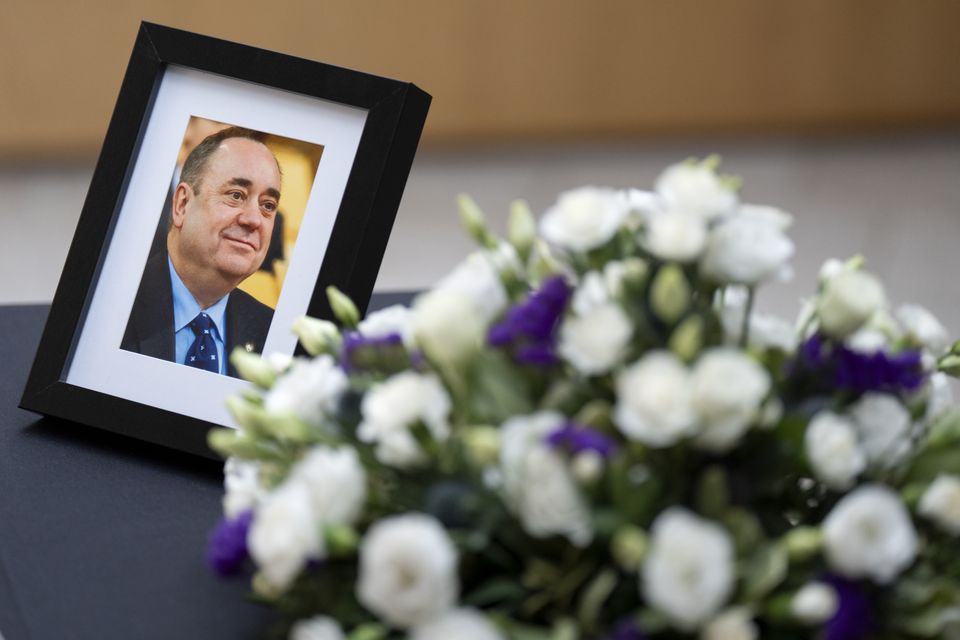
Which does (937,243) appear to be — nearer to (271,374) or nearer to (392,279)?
(392,279)

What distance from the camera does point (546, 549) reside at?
60cm

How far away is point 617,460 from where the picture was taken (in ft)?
1.81

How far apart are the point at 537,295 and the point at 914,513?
0.72ft

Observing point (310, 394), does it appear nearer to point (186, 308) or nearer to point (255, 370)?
point (255, 370)

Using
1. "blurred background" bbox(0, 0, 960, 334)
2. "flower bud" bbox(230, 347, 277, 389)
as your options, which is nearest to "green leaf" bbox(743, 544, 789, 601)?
"flower bud" bbox(230, 347, 277, 389)

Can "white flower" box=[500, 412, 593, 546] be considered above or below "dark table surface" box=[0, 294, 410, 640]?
above

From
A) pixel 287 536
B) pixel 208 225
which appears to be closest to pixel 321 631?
pixel 287 536

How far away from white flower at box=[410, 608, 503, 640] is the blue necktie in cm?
48

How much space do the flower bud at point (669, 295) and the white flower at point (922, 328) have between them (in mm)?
212

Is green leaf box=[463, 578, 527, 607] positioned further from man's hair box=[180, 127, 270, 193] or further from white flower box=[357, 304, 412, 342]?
man's hair box=[180, 127, 270, 193]

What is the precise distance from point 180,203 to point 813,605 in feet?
2.19

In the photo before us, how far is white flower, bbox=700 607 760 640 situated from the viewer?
54 centimetres

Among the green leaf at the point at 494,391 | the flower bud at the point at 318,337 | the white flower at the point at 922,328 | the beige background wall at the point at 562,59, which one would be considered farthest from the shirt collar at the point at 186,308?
the beige background wall at the point at 562,59

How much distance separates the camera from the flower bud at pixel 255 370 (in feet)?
2.43
